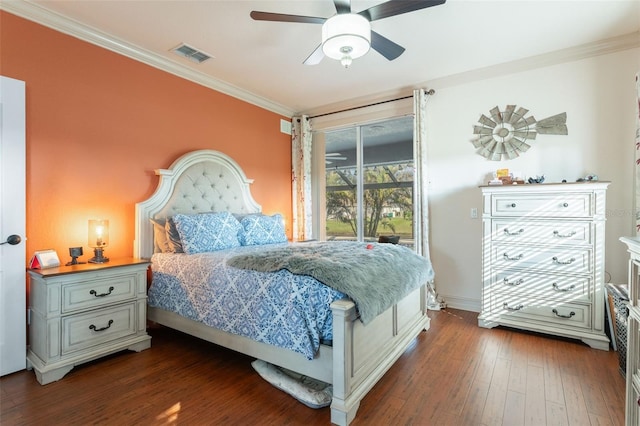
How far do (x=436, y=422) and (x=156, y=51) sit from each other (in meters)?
3.66

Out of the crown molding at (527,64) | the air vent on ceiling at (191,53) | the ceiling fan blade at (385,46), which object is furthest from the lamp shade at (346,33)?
the crown molding at (527,64)

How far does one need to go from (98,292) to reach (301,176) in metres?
3.01

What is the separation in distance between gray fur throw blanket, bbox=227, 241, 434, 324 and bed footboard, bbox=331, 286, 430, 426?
0.37 feet

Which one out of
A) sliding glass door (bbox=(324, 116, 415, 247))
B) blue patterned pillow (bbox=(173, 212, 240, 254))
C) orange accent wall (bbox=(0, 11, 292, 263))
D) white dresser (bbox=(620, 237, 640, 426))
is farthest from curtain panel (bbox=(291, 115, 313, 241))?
white dresser (bbox=(620, 237, 640, 426))

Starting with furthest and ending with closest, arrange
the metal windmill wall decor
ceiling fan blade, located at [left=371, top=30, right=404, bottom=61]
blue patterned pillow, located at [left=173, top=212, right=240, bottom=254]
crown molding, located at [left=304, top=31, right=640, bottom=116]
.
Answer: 1. the metal windmill wall decor
2. crown molding, located at [left=304, top=31, right=640, bottom=116]
3. blue patterned pillow, located at [left=173, top=212, right=240, bottom=254]
4. ceiling fan blade, located at [left=371, top=30, right=404, bottom=61]

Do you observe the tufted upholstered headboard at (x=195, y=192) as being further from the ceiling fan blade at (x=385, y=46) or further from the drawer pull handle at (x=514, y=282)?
the drawer pull handle at (x=514, y=282)

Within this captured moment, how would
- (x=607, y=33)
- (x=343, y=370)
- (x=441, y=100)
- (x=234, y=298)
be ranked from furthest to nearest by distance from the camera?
1. (x=441, y=100)
2. (x=607, y=33)
3. (x=234, y=298)
4. (x=343, y=370)

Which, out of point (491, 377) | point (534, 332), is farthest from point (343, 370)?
point (534, 332)

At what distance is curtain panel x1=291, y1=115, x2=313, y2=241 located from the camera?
4.73m

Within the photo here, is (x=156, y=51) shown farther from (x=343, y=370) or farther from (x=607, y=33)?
(x=607, y=33)

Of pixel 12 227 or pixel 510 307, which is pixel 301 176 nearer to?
pixel 510 307

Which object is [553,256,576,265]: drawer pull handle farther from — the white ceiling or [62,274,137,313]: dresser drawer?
[62,274,137,313]: dresser drawer

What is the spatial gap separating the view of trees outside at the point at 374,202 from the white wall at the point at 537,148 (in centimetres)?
46

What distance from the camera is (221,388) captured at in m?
2.02
